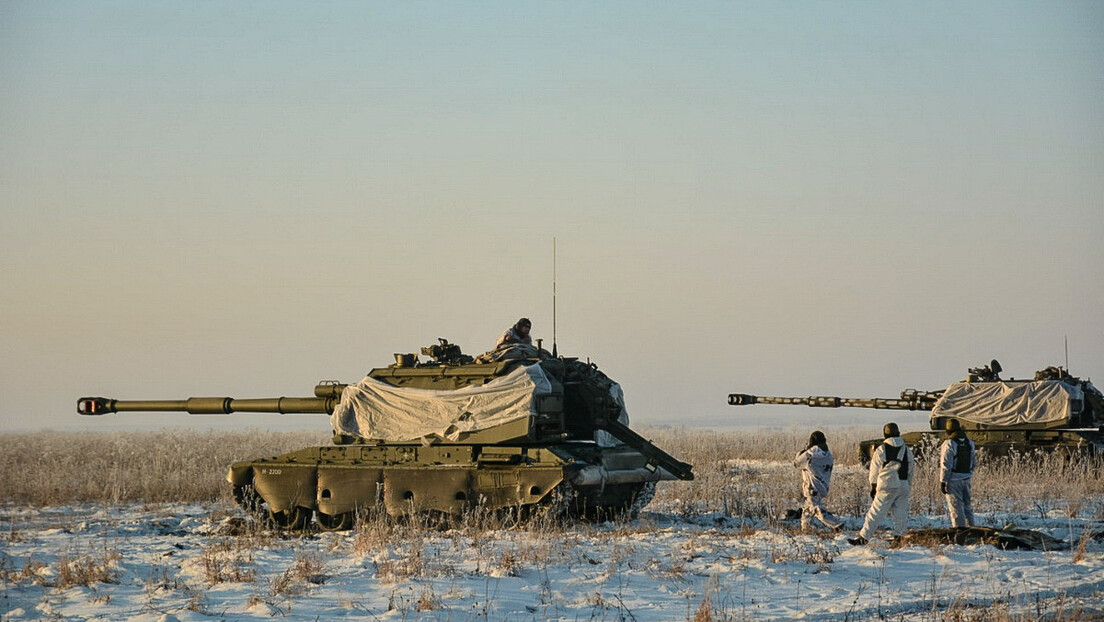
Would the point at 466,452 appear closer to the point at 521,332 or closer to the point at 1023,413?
the point at 521,332

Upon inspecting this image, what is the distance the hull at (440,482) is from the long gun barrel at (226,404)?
1.30 meters

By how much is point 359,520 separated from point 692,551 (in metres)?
5.11

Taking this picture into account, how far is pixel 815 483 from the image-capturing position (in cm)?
1619

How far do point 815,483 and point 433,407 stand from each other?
5.18m

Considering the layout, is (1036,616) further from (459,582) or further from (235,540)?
(235,540)

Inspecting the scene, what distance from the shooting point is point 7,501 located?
74.2 feet

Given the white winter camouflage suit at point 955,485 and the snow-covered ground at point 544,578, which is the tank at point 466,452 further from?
the white winter camouflage suit at point 955,485

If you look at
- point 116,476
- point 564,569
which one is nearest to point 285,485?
point 564,569

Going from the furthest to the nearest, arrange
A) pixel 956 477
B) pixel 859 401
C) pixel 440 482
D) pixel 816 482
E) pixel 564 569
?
pixel 859 401 < pixel 440 482 < pixel 816 482 < pixel 956 477 < pixel 564 569

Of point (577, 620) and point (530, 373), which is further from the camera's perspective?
point (530, 373)

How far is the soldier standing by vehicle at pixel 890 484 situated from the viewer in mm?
14727

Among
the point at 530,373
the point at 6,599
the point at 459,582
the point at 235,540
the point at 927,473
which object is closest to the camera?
the point at 6,599

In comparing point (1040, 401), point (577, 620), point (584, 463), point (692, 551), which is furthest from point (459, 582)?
point (1040, 401)

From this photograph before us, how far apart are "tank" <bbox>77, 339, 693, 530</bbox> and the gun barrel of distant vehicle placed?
957 cm
